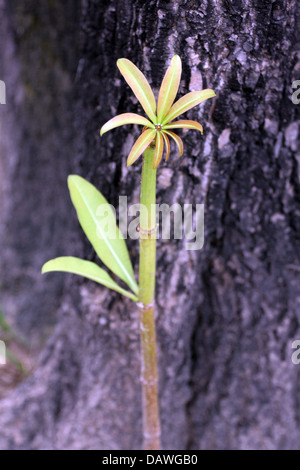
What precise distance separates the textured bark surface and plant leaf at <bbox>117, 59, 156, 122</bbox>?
0.52 feet

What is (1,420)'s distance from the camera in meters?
1.11

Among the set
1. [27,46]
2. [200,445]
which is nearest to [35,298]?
[200,445]

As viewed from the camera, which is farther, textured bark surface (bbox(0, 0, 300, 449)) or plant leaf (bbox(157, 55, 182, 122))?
textured bark surface (bbox(0, 0, 300, 449))

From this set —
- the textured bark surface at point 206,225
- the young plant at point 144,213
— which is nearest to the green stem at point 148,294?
the young plant at point 144,213

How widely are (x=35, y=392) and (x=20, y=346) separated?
0.43 meters

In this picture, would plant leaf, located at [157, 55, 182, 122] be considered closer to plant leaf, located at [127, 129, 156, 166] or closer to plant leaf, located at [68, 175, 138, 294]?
plant leaf, located at [127, 129, 156, 166]

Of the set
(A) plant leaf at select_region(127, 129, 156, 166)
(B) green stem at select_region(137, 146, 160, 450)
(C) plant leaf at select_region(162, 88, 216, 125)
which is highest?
(C) plant leaf at select_region(162, 88, 216, 125)

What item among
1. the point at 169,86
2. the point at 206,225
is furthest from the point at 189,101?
the point at 206,225

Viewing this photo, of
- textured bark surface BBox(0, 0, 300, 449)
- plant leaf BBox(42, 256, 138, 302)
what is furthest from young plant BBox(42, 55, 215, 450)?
textured bark surface BBox(0, 0, 300, 449)

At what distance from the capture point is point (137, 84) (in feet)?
1.78

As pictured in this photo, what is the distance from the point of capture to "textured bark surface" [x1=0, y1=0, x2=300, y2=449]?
2.28ft

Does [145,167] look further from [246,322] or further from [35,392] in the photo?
[35,392]

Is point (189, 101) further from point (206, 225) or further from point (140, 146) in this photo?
point (206, 225)

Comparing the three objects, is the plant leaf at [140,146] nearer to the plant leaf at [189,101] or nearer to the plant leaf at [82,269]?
the plant leaf at [189,101]
